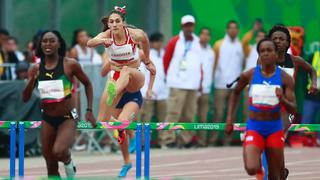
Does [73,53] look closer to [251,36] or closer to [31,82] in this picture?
[251,36]

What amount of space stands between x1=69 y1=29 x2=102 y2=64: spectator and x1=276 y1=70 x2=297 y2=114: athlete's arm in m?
10.1

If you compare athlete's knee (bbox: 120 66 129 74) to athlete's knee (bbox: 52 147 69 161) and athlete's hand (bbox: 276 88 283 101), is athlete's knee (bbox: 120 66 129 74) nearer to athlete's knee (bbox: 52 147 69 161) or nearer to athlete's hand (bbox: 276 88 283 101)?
athlete's knee (bbox: 52 147 69 161)

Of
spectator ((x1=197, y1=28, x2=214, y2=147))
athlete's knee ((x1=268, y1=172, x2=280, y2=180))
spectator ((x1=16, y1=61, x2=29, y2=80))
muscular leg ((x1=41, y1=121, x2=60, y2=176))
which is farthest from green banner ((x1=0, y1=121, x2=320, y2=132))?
spectator ((x1=197, y1=28, x2=214, y2=147))

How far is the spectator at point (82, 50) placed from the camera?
2402 cm

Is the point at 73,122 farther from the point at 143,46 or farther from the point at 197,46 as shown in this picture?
the point at 197,46

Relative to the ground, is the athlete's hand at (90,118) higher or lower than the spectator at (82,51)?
lower

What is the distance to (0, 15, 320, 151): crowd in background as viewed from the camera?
79.5 ft

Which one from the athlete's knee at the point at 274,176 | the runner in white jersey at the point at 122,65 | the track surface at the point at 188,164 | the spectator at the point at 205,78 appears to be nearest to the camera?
the athlete's knee at the point at 274,176

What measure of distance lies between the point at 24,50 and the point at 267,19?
5345mm

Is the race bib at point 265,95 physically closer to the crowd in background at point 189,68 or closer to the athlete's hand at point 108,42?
the athlete's hand at point 108,42

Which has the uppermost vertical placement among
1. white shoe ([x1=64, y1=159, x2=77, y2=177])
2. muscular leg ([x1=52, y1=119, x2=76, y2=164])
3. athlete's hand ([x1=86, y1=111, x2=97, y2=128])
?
athlete's hand ([x1=86, y1=111, x2=97, y2=128])

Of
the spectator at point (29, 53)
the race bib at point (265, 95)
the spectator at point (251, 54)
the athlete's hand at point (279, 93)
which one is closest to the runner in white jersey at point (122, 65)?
the race bib at point (265, 95)

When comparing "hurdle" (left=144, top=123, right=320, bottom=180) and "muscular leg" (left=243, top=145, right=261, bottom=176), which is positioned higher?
"hurdle" (left=144, top=123, right=320, bottom=180)

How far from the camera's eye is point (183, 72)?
24594 mm
